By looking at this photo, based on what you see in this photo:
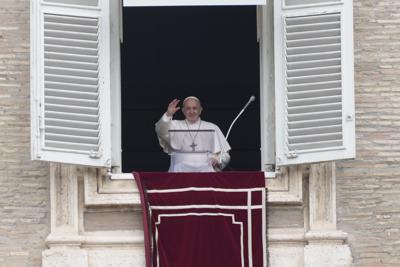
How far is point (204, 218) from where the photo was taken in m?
14.3

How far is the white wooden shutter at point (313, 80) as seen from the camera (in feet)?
46.9

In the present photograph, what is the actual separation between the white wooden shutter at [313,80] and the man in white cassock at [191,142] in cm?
71

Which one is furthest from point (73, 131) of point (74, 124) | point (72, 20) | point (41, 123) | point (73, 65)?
point (72, 20)

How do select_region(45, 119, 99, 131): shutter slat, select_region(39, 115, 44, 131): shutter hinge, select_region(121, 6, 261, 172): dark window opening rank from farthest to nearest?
1. select_region(121, 6, 261, 172): dark window opening
2. select_region(45, 119, 99, 131): shutter slat
3. select_region(39, 115, 44, 131): shutter hinge

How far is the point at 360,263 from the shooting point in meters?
14.4

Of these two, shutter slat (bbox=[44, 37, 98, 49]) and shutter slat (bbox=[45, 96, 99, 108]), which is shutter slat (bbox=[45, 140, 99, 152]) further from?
shutter slat (bbox=[44, 37, 98, 49])

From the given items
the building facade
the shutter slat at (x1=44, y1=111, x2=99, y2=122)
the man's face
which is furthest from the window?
the man's face

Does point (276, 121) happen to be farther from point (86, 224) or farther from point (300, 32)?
point (86, 224)

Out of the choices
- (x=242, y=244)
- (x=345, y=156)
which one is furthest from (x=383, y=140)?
(x=242, y=244)

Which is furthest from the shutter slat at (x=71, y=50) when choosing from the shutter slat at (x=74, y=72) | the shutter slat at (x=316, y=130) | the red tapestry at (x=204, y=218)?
the shutter slat at (x=316, y=130)

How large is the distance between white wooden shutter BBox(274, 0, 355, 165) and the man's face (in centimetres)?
98

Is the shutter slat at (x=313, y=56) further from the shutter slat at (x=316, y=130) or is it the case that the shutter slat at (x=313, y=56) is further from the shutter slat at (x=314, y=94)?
the shutter slat at (x=316, y=130)

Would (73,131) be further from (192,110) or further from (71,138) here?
(192,110)

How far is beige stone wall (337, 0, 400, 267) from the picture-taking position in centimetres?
1441
